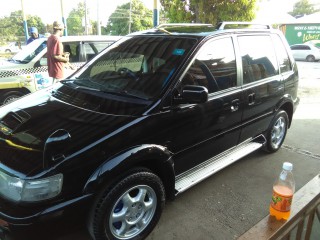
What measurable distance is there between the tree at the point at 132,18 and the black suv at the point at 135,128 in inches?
2232

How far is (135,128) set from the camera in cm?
240

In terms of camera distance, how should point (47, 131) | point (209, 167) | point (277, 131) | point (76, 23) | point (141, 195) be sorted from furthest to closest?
1. point (76, 23)
2. point (277, 131)
3. point (209, 167)
4. point (141, 195)
5. point (47, 131)

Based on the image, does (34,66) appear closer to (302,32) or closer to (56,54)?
(56,54)

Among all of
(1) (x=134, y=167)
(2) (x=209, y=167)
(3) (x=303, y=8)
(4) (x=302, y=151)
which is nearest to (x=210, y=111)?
(2) (x=209, y=167)

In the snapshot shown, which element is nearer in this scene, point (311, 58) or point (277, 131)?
point (277, 131)

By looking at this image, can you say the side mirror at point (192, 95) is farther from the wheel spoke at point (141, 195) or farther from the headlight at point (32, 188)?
the headlight at point (32, 188)

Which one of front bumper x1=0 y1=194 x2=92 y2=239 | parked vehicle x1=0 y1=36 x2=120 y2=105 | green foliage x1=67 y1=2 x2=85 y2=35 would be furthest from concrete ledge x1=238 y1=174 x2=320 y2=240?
green foliage x1=67 y1=2 x2=85 y2=35

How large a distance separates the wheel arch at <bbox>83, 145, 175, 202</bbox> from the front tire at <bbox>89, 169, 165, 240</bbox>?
67mm

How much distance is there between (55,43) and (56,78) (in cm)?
69

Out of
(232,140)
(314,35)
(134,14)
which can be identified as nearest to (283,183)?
(232,140)

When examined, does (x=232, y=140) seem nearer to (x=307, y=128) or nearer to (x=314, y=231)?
(x=314, y=231)

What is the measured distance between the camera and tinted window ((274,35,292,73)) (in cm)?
412

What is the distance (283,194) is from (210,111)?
51.7 inches

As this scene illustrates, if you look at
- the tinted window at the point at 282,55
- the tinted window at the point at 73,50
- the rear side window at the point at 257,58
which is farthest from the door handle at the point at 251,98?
the tinted window at the point at 73,50
